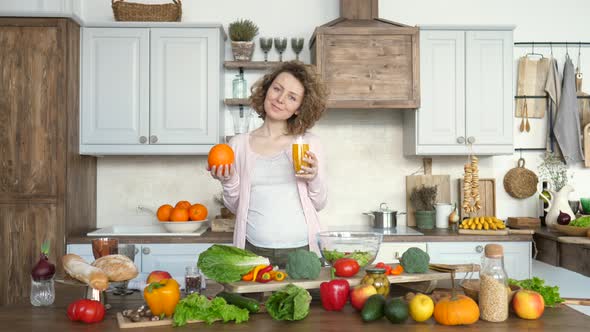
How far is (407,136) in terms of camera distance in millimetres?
4160

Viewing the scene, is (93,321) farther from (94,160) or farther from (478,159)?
(478,159)

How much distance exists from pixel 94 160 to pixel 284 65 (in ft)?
7.38

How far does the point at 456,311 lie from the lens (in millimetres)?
1484

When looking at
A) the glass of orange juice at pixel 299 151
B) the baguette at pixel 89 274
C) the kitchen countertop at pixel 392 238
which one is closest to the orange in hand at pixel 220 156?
the glass of orange juice at pixel 299 151

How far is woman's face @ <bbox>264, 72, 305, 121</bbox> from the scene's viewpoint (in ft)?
7.73

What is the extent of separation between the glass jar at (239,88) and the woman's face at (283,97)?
1661 mm

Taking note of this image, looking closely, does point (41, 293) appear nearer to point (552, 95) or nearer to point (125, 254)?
point (125, 254)

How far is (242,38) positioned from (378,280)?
265 centimetres

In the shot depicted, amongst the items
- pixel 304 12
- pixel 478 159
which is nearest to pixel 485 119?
pixel 478 159

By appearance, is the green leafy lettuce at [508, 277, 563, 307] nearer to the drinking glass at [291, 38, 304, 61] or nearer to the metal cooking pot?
the metal cooking pot

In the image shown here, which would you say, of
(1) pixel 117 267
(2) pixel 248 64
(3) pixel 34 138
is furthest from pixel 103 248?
(2) pixel 248 64

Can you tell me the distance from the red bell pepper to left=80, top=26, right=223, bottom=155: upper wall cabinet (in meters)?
2.35

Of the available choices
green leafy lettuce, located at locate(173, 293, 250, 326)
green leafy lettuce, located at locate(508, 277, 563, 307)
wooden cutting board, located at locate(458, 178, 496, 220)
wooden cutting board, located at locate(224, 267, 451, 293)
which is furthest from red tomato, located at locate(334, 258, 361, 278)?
wooden cutting board, located at locate(458, 178, 496, 220)

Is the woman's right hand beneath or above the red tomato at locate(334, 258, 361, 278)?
above
